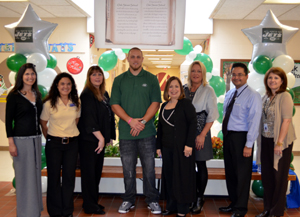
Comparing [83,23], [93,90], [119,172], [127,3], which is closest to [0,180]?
[119,172]

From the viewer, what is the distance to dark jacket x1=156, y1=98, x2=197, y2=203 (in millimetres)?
2793

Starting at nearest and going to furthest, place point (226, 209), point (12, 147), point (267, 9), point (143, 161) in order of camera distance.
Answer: point (12, 147) < point (143, 161) < point (226, 209) < point (267, 9)

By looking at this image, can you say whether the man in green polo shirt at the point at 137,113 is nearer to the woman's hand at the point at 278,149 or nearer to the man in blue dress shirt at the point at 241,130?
the man in blue dress shirt at the point at 241,130

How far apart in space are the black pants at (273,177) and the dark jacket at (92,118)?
1637 mm

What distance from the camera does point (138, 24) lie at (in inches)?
129

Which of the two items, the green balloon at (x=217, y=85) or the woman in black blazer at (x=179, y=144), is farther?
the green balloon at (x=217, y=85)

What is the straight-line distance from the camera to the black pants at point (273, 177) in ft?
9.61

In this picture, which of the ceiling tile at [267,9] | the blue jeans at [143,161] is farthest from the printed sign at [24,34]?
the ceiling tile at [267,9]

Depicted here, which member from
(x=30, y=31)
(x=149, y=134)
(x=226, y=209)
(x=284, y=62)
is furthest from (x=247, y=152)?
(x=30, y=31)

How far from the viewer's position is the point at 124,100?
309 cm

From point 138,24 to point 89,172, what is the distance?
1.70 metres

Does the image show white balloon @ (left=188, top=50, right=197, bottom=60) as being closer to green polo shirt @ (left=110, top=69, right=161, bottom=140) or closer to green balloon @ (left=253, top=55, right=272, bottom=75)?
green balloon @ (left=253, top=55, right=272, bottom=75)

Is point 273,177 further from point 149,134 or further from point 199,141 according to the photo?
point 149,134

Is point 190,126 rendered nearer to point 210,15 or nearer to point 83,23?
point 210,15
